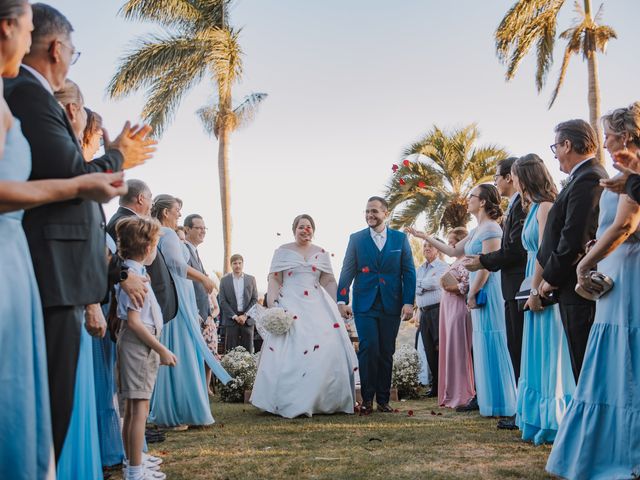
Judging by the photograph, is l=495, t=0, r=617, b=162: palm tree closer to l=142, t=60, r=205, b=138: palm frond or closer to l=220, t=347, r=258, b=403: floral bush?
l=142, t=60, r=205, b=138: palm frond

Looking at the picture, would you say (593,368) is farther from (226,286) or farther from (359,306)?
(226,286)

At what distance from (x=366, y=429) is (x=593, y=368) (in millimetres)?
3103

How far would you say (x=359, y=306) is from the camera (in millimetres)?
8336

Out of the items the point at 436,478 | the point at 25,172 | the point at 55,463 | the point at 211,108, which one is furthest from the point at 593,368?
the point at 211,108

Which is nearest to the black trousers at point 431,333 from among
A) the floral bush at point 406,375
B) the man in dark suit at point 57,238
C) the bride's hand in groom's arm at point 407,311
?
the floral bush at point 406,375

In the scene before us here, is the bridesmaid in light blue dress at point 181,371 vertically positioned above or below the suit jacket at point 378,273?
below

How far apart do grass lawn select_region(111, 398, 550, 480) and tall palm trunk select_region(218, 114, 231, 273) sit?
Result: 13.7m

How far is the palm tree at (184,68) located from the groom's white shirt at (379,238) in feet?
45.3

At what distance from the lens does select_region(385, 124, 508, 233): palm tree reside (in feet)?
83.0

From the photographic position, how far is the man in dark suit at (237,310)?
566 inches

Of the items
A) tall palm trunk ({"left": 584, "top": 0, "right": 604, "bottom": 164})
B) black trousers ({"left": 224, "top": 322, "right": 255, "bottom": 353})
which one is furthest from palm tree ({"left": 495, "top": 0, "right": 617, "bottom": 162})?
black trousers ({"left": 224, "top": 322, "right": 255, "bottom": 353})

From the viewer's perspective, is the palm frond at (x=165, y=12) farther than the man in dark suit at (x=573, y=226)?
Yes

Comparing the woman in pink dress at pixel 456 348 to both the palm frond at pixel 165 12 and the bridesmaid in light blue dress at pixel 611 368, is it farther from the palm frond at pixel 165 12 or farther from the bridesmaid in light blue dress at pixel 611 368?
the palm frond at pixel 165 12

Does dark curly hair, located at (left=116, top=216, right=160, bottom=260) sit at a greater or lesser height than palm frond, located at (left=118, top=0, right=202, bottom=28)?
lesser
